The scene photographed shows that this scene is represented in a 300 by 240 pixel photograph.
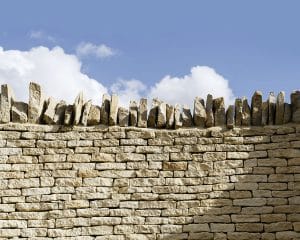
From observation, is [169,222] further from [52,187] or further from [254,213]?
[52,187]

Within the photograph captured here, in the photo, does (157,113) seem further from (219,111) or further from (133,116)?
(219,111)

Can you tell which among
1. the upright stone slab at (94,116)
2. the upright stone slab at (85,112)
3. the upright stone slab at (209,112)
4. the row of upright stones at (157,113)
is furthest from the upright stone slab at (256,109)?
the upright stone slab at (85,112)

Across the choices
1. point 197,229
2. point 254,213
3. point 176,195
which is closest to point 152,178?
A: point 176,195

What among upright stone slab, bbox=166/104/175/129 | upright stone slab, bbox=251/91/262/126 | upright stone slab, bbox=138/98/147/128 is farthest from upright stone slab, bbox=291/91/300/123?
upright stone slab, bbox=138/98/147/128

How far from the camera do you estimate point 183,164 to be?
896 centimetres

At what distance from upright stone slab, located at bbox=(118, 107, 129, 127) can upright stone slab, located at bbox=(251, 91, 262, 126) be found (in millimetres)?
1859

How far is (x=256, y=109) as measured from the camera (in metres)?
9.23

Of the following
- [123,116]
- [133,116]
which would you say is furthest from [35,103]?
[133,116]

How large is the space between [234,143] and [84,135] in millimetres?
2188

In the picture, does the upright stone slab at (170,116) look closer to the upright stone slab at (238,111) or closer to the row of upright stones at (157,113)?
the row of upright stones at (157,113)

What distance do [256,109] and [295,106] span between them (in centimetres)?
57

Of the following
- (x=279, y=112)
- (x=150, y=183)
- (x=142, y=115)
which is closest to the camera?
(x=150, y=183)

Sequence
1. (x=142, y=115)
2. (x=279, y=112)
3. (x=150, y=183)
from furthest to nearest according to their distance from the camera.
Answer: (x=142, y=115) → (x=279, y=112) → (x=150, y=183)

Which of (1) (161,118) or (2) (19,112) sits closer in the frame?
(1) (161,118)
